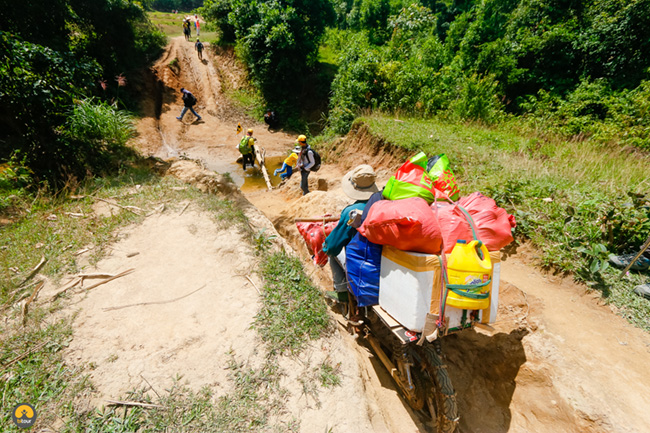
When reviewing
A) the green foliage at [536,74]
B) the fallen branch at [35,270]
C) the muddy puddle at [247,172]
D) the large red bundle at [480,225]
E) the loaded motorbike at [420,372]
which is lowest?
the muddy puddle at [247,172]

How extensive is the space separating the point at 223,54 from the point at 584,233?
70.3ft

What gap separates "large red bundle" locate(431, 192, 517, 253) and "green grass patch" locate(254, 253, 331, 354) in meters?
1.60

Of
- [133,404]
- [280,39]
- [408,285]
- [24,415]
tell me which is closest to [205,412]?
[133,404]

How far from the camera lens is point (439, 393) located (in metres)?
2.46

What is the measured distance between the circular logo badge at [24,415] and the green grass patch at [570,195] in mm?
5398

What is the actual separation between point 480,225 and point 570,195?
311 centimetres

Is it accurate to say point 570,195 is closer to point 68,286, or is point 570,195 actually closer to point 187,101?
point 68,286

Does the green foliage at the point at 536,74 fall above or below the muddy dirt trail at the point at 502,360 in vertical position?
above

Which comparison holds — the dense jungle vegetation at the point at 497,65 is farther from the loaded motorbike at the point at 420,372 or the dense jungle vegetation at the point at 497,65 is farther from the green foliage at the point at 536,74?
the loaded motorbike at the point at 420,372

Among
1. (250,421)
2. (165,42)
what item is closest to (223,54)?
(165,42)

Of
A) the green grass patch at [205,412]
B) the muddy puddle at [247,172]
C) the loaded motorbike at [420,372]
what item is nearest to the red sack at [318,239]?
the loaded motorbike at [420,372]

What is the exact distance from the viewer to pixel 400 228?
205 centimetres

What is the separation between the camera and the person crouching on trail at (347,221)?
2820 mm

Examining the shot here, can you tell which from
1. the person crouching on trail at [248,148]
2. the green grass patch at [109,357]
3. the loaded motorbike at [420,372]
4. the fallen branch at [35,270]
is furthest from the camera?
the person crouching on trail at [248,148]
